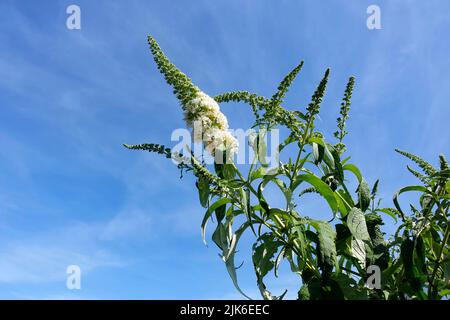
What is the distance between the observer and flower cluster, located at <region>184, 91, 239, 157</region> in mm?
2840

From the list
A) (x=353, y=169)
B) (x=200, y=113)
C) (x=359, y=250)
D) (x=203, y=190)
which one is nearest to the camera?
(x=359, y=250)

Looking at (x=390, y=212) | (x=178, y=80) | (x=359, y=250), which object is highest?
(x=178, y=80)

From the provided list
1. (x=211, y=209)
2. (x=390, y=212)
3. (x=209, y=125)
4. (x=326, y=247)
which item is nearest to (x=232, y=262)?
(x=211, y=209)

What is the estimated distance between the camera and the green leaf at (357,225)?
97.3 inches

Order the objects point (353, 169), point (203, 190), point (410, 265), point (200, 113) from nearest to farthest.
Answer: point (410, 265) → point (203, 190) → point (200, 113) → point (353, 169)

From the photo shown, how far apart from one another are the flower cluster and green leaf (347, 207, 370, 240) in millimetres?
849

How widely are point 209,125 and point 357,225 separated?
1.09 meters

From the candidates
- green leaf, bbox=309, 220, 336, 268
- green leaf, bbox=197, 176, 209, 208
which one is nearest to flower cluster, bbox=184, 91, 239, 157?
green leaf, bbox=197, 176, 209, 208

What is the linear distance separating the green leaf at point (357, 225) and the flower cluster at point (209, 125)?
849mm

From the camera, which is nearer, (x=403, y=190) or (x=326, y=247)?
(x=326, y=247)

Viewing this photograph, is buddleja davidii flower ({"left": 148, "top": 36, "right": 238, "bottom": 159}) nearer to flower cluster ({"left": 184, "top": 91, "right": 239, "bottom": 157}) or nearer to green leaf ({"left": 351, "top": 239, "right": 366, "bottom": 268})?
flower cluster ({"left": 184, "top": 91, "right": 239, "bottom": 157})

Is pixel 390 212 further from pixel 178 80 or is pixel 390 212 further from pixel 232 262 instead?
pixel 178 80

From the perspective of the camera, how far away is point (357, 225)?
2504 millimetres
